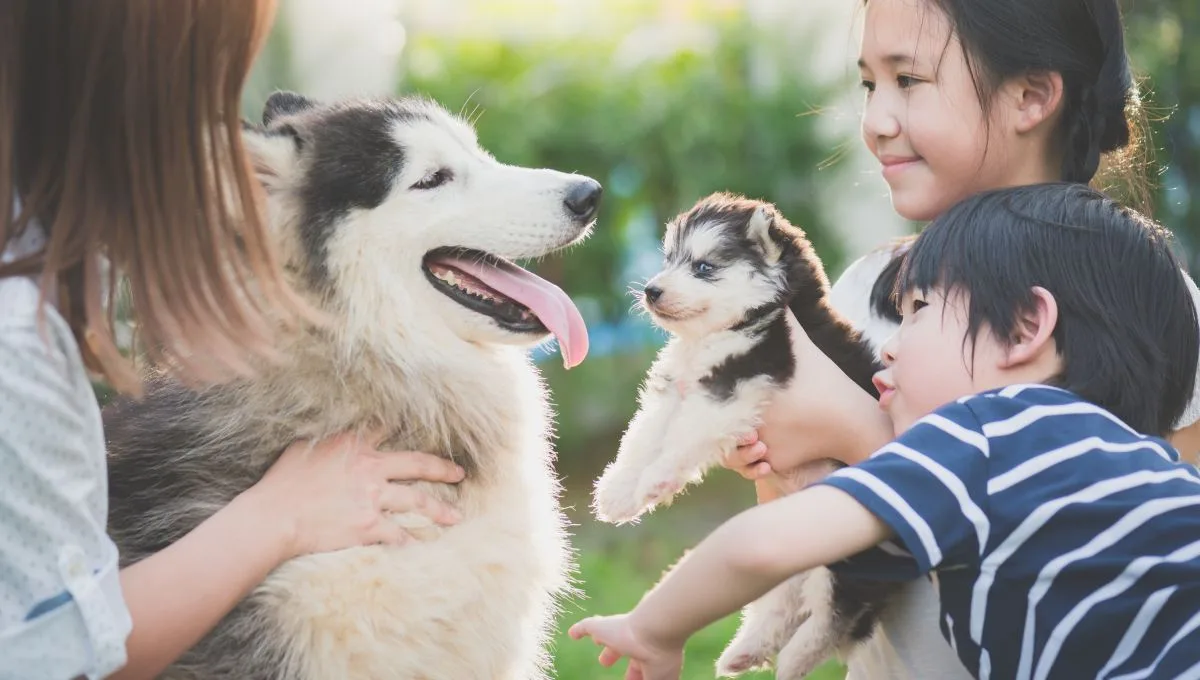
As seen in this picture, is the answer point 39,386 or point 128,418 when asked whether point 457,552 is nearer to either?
point 128,418

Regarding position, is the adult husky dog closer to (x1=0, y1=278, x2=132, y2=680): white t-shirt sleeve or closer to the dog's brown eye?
the dog's brown eye

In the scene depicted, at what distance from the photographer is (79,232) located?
4.90 ft

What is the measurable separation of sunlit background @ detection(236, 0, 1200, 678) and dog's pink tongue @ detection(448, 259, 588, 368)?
13.8ft

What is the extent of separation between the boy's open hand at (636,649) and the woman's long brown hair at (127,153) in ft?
2.32

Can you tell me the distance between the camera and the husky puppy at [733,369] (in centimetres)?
243

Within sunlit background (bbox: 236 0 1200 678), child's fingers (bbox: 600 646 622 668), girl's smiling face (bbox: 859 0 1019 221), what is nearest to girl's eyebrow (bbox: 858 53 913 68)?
girl's smiling face (bbox: 859 0 1019 221)

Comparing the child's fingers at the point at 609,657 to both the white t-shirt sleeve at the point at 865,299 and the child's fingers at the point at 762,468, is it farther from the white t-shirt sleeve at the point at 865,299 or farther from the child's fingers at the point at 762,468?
the white t-shirt sleeve at the point at 865,299

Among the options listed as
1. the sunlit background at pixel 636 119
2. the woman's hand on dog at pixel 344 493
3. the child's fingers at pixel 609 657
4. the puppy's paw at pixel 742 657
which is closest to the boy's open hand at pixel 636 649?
the child's fingers at pixel 609 657

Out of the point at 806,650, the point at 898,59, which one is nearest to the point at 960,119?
the point at 898,59

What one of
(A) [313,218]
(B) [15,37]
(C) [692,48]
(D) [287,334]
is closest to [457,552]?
(D) [287,334]

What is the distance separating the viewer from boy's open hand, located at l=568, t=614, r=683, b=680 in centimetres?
172

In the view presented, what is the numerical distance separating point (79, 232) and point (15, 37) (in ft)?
0.85

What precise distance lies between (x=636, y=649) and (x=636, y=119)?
17.6 ft

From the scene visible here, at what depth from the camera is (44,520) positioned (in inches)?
55.4
